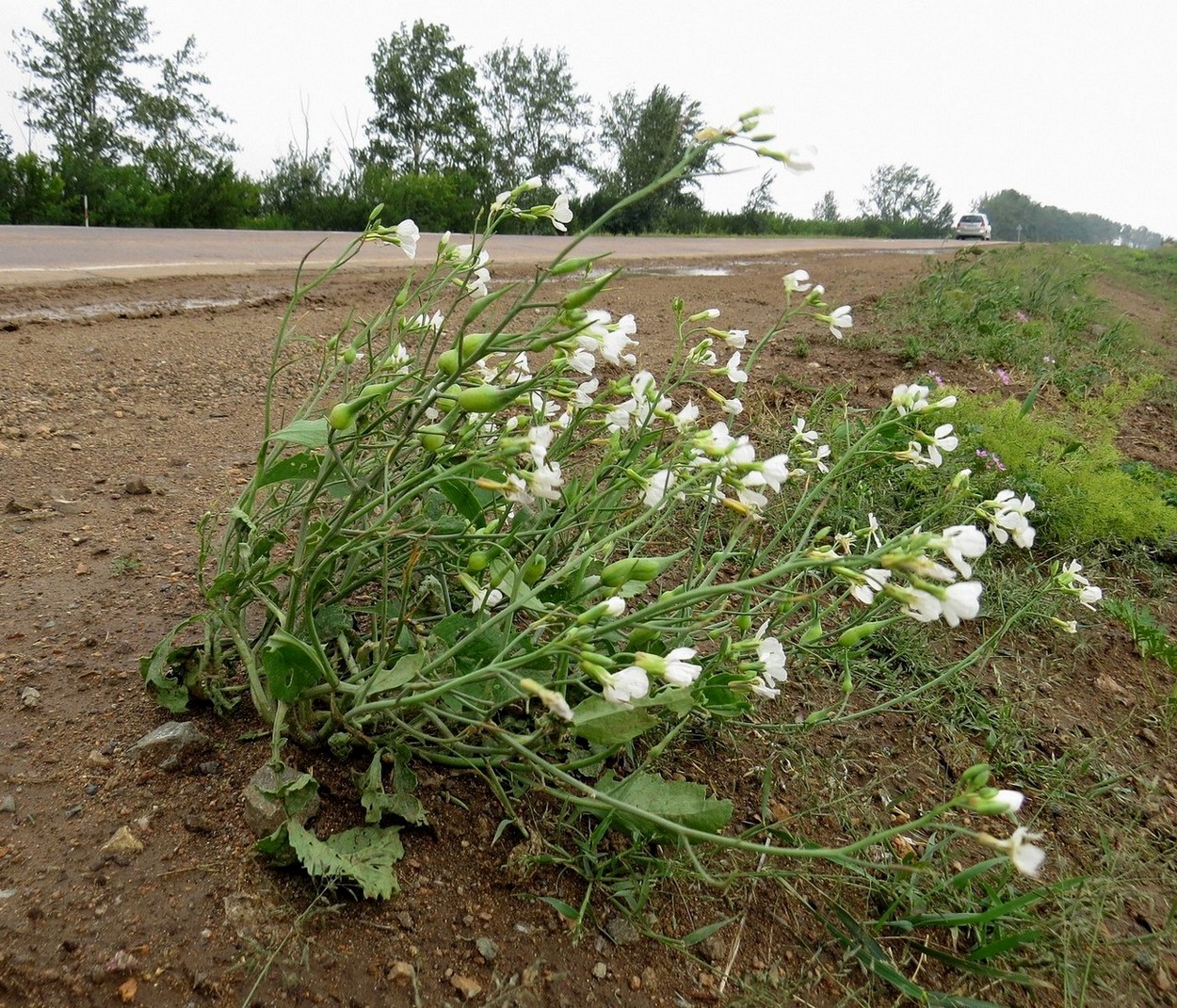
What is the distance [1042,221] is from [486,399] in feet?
316

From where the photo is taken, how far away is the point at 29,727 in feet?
4.61

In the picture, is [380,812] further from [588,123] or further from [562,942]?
[588,123]

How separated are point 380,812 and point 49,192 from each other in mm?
19134

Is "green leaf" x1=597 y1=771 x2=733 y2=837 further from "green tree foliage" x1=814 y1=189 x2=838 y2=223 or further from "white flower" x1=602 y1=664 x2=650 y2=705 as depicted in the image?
"green tree foliage" x1=814 y1=189 x2=838 y2=223

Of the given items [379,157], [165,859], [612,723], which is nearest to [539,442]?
[612,723]

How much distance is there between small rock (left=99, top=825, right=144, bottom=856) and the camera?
1.21m

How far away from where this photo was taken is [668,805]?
132 cm

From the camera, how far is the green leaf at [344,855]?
1.20 m

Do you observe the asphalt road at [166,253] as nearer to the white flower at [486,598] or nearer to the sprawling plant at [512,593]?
the sprawling plant at [512,593]

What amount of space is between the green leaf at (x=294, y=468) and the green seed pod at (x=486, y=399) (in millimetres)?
497

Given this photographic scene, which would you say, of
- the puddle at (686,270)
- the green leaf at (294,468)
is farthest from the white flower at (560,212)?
the puddle at (686,270)

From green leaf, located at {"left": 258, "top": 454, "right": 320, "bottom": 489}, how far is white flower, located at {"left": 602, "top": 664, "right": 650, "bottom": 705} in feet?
2.33

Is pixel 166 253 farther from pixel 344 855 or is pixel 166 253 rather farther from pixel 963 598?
pixel 963 598

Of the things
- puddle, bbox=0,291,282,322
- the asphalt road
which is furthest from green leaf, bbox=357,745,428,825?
puddle, bbox=0,291,282,322
